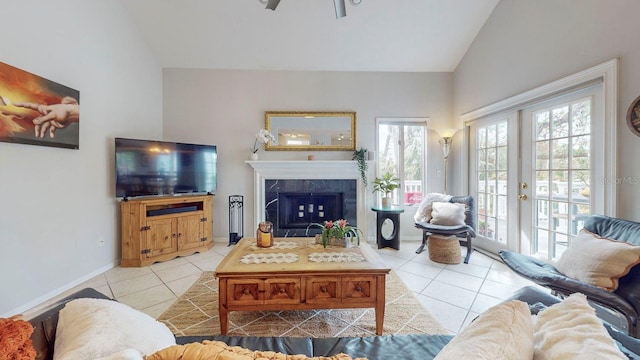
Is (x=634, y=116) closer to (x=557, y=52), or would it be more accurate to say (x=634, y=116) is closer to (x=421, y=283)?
(x=557, y=52)

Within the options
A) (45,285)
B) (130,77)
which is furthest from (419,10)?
(45,285)

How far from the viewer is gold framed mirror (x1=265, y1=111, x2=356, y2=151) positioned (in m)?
4.27

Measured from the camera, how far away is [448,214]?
11.4 ft

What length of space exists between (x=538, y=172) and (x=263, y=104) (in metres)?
3.99

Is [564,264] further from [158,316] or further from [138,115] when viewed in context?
[138,115]

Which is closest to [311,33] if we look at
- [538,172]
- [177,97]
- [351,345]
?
[177,97]

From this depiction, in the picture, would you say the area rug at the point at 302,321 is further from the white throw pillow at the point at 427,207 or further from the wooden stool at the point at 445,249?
the white throw pillow at the point at 427,207

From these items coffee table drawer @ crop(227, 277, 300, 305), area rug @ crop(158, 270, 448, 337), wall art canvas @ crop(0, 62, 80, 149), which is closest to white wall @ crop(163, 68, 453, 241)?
wall art canvas @ crop(0, 62, 80, 149)

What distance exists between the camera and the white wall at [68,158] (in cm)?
220

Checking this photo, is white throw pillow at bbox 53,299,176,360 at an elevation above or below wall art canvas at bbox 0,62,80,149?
below

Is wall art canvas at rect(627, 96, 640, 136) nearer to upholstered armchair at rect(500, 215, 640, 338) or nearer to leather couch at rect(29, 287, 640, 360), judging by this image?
upholstered armchair at rect(500, 215, 640, 338)

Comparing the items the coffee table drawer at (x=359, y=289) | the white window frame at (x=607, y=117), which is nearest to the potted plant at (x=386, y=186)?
the white window frame at (x=607, y=117)

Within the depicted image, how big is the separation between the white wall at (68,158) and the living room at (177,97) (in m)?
0.01

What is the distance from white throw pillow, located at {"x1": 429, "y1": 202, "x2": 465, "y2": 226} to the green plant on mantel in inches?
47.1
